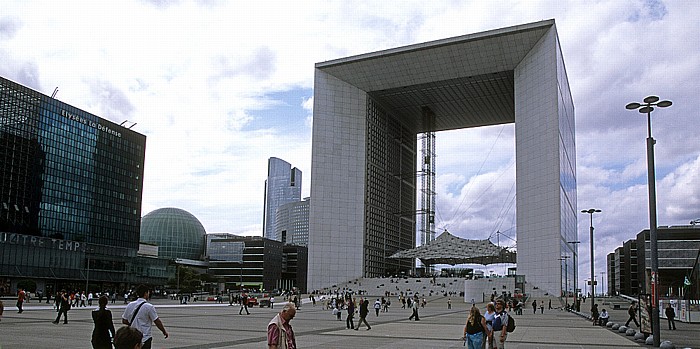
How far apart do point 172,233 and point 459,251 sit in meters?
89.8

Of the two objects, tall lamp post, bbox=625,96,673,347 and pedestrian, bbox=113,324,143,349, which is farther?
tall lamp post, bbox=625,96,673,347

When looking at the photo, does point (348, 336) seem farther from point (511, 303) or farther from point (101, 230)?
point (101, 230)

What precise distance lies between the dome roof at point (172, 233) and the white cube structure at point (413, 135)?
70.7m

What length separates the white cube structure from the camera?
96.3 meters

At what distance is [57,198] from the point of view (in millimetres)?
120875

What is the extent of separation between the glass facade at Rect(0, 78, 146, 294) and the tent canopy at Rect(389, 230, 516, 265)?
183 feet

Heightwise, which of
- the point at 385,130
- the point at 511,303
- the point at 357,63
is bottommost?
the point at 511,303

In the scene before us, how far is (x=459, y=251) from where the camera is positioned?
11712cm

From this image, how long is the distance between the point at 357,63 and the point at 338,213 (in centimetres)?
2534

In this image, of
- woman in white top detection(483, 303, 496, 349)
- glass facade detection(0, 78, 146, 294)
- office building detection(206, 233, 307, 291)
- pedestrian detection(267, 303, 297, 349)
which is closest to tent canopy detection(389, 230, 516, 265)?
office building detection(206, 233, 307, 291)

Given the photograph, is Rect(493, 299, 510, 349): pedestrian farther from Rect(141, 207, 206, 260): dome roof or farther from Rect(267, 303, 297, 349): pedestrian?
Rect(141, 207, 206, 260): dome roof

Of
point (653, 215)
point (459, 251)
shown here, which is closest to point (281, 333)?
point (653, 215)

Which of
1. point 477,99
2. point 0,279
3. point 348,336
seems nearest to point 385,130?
point 477,99

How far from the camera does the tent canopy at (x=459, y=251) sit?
11565 cm
